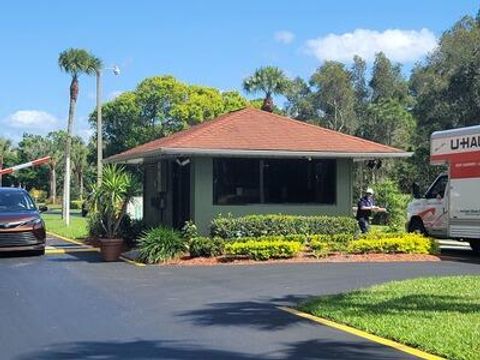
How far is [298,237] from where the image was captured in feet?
56.8

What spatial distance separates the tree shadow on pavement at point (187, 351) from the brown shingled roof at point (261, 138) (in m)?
9.74

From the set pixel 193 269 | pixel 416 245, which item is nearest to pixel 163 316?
pixel 193 269

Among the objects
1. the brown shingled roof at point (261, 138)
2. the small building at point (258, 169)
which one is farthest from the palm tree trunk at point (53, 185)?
the small building at point (258, 169)

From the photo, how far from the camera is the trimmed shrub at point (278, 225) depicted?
17.1m

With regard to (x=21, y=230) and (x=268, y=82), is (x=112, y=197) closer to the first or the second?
(x=21, y=230)

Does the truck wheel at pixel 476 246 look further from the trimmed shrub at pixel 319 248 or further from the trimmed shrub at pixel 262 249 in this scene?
the trimmed shrub at pixel 262 249

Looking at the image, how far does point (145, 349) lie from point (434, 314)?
3669 mm

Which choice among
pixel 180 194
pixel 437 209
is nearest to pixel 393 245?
pixel 437 209

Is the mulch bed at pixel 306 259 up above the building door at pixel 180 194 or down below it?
below

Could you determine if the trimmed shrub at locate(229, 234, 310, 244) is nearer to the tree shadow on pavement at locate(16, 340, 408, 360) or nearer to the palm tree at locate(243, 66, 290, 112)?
the tree shadow on pavement at locate(16, 340, 408, 360)

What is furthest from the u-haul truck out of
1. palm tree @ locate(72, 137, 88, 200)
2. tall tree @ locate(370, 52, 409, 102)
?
palm tree @ locate(72, 137, 88, 200)

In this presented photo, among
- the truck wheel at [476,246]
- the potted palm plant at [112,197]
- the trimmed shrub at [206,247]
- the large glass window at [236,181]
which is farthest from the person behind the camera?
the truck wheel at [476,246]

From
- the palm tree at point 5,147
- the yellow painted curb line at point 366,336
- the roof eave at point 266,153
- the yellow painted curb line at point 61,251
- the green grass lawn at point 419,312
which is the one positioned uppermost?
the palm tree at point 5,147

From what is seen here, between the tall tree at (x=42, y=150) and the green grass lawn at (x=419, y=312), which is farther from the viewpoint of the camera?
the tall tree at (x=42, y=150)
